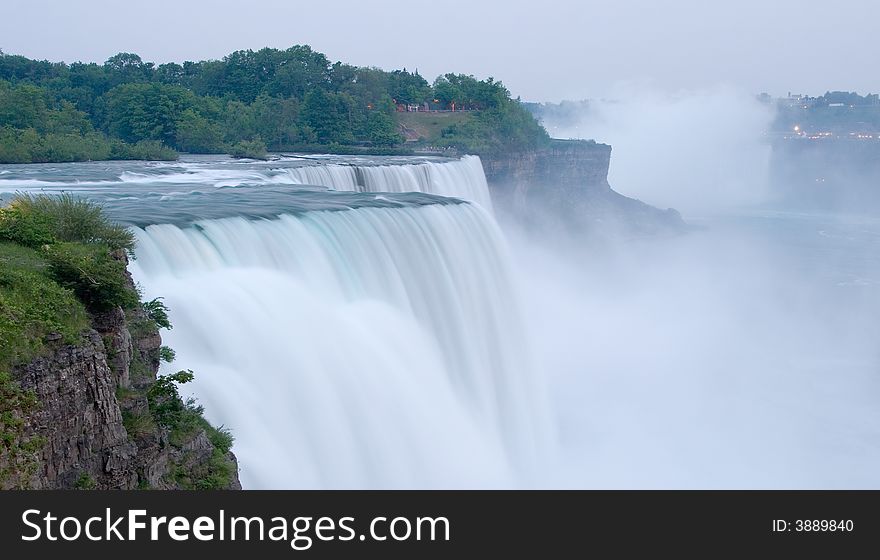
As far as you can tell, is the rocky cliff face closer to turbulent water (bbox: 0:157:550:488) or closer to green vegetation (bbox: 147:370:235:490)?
green vegetation (bbox: 147:370:235:490)

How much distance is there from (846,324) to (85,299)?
114 feet

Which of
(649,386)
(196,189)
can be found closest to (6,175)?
(196,189)

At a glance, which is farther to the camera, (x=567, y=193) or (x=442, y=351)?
(x=567, y=193)

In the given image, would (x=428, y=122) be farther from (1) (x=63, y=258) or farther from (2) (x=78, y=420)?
(2) (x=78, y=420)

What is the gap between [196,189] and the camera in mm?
25000

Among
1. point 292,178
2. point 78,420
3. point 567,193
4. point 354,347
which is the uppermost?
point 567,193

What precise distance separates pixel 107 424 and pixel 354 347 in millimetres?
6544

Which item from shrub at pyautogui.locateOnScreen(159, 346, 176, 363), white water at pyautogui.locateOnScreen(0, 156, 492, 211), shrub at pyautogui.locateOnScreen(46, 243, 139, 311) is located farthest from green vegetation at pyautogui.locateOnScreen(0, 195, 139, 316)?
white water at pyautogui.locateOnScreen(0, 156, 492, 211)

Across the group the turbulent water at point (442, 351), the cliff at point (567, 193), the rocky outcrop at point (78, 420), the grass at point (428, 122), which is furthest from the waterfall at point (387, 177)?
the grass at point (428, 122)

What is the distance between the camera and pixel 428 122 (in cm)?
6650

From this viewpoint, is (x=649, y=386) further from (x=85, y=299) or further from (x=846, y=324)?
(x=85, y=299)

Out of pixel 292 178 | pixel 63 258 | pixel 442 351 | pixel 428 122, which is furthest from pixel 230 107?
pixel 63 258

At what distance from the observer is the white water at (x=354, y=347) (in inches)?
507

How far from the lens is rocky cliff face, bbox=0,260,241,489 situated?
26.8 ft
